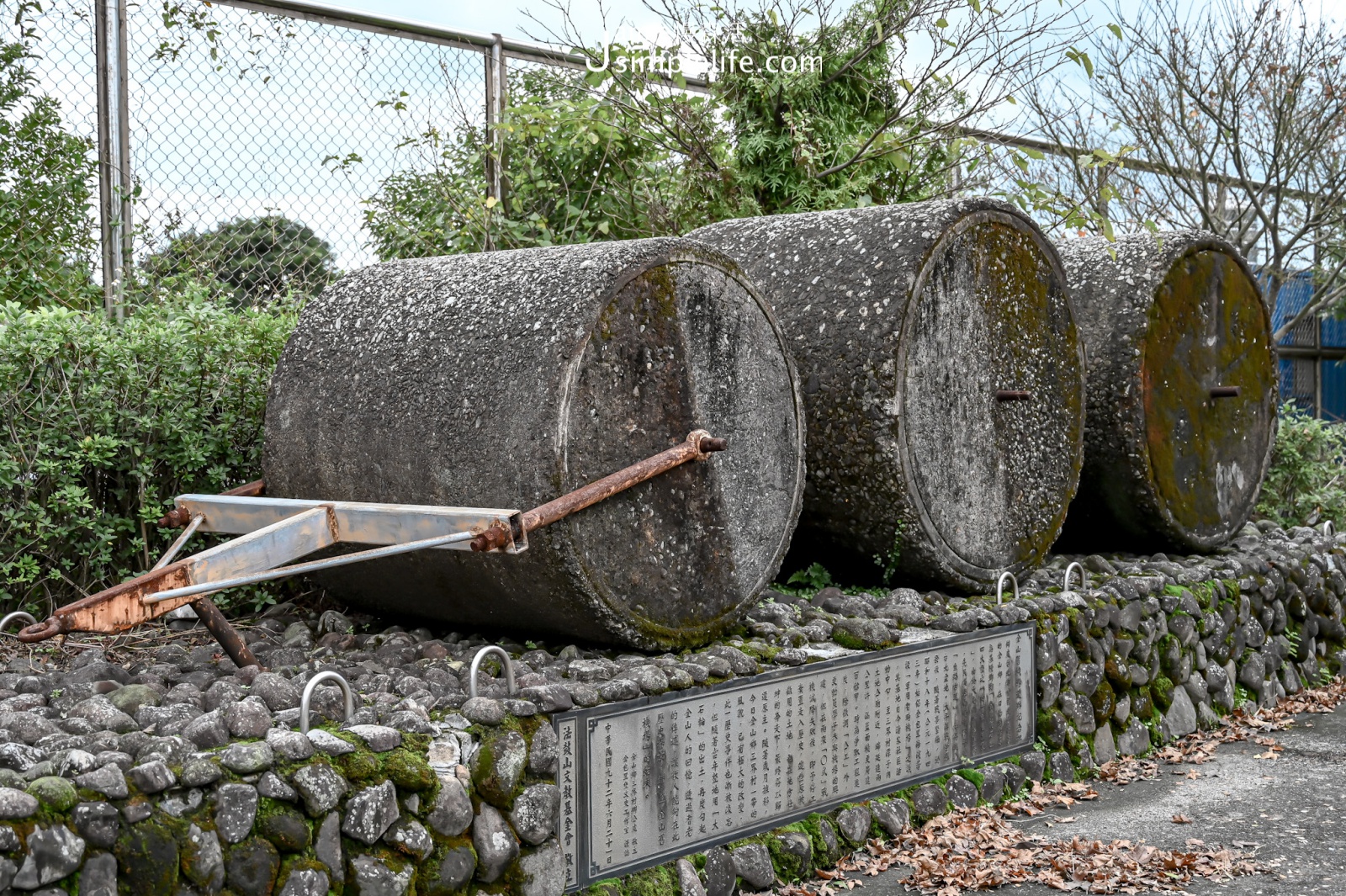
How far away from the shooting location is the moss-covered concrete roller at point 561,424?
344cm

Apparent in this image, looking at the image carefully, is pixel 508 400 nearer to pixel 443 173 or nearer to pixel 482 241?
pixel 482 241

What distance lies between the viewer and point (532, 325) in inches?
138

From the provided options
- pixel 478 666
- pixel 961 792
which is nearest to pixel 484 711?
pixel 478 666

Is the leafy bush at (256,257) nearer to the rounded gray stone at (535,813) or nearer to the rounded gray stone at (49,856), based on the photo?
the rounded gray stone at (535,813)

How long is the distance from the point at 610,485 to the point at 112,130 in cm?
384

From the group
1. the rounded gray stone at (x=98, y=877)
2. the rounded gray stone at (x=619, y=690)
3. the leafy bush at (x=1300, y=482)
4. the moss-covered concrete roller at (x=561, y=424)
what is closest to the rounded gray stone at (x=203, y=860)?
the rounded gray stone at (x=98, y=877)

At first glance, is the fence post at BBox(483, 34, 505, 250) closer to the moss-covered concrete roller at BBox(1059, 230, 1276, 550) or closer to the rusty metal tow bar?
the moss-covered concrete roller at BBox(1059, 230, 1276, 550)

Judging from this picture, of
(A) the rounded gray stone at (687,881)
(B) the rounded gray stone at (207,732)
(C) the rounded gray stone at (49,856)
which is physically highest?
(B) the rounded gray stone at (207,732)

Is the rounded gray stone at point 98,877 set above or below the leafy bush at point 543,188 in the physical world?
below

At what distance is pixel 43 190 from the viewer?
19.2 ft

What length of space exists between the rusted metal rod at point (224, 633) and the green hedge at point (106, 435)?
922 mm

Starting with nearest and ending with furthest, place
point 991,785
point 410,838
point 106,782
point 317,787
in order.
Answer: point 106,782, point 317,787, point 410,838, point 991,785

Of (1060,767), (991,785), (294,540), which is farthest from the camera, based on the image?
(1060,767)

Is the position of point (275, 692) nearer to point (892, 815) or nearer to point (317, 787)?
point (317, 787)
